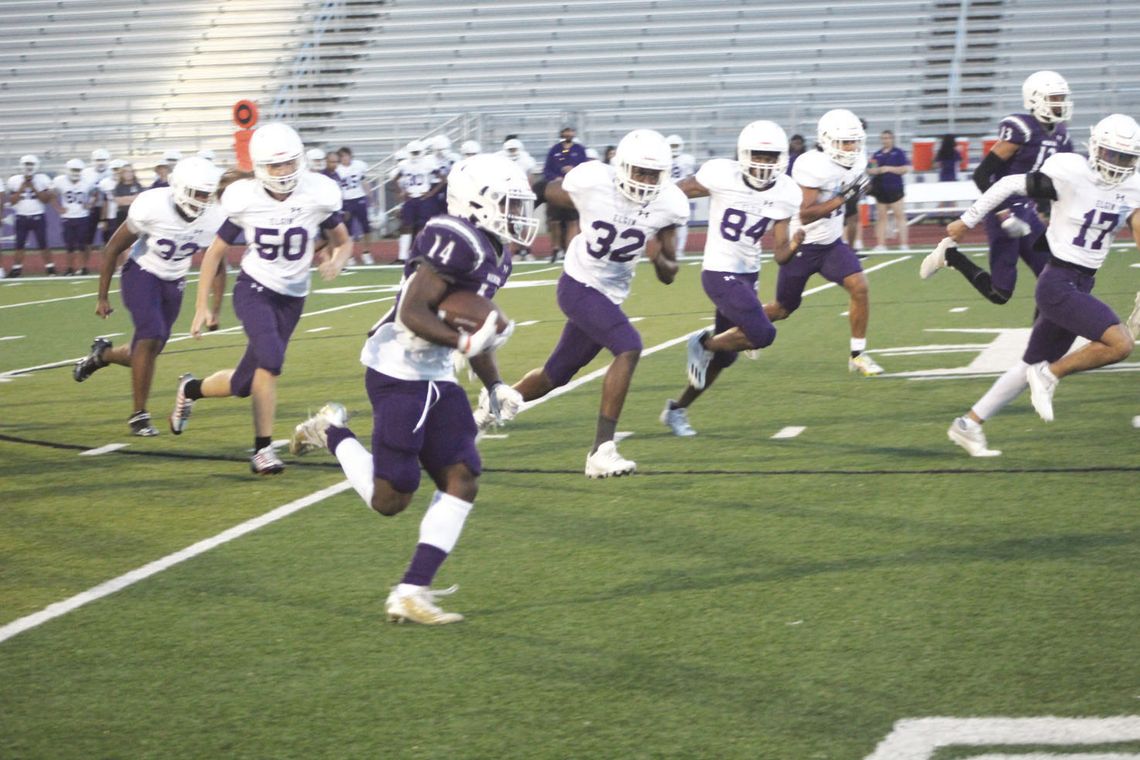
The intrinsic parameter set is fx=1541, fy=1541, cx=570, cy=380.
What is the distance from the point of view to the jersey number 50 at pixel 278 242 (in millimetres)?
7777

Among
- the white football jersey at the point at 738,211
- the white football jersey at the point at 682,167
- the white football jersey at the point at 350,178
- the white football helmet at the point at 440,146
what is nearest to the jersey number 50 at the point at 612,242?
the white football jersey at the point at 738,211

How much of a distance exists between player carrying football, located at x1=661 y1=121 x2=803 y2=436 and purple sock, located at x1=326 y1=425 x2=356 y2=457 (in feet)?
10.2

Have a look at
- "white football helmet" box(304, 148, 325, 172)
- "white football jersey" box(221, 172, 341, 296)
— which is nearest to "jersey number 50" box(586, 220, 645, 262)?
"white football jersey" box(221, 172, 341, 296)

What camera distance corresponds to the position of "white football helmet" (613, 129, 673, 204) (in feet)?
23.7

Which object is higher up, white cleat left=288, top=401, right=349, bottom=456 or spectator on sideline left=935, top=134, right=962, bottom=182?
white cleat left=288, top=401, right=349, bottom=456

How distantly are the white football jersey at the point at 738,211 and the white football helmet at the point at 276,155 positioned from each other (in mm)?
2240

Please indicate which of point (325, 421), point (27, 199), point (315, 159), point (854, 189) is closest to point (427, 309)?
point (325, 421)

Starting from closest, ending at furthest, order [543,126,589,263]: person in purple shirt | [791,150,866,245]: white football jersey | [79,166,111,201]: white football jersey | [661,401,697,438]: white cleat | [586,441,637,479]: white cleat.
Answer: [586,441,637,479]: white cleat, [661,401,697,438]: white cleat, [791,150,866,245]: white football jersey, [543,126,589,263]: person in purple shirt, [79,166,111,201]: white football jersey

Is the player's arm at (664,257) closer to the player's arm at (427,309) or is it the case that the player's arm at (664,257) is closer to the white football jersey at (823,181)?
the white football jersey at (823,181)

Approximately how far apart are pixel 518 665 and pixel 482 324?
1085mm

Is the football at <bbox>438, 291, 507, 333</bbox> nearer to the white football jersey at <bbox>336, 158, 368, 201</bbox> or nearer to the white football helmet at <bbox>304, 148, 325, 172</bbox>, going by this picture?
the white football jersey at <bbox>336, 158, 368, 201</bbox>

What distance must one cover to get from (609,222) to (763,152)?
123 cm

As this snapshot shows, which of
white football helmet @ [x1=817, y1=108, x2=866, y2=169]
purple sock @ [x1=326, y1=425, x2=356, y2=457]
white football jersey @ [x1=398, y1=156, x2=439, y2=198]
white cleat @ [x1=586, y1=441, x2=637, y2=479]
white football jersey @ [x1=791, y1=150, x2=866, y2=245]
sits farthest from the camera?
white football jersey @ [x1=398, y1=156, x2=439, y2=198]

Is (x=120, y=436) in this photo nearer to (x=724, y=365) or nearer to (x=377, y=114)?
(x=724, y=365)
